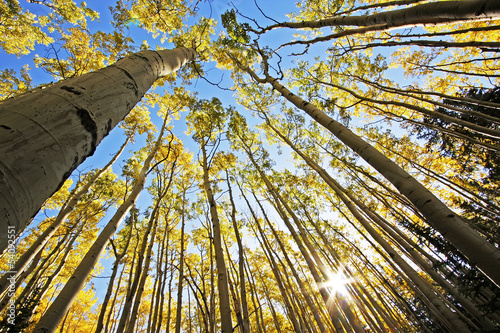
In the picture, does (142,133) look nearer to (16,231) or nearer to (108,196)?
(108,196)

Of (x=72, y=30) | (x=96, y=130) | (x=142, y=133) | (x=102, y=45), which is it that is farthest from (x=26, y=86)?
(x=96, y=130)

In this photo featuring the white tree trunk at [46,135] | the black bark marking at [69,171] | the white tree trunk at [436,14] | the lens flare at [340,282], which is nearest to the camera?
the white tree trunk at [46,135]

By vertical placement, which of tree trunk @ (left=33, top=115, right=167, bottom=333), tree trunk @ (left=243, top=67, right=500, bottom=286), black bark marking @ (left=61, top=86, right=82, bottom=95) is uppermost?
tree trunk @ (left=33, top=115, right=167, bottom=333)

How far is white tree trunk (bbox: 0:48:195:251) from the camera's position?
0.45 meters

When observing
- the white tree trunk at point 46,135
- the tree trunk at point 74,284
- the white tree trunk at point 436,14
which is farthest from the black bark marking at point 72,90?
the white tree trunk at point 436,14

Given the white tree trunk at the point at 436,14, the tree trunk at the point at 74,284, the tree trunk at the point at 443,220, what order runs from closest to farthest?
the tree trunk at the point at 443,220 < the white tree trunk at the point at 436,14 < the tree trunk at the point at 74,284

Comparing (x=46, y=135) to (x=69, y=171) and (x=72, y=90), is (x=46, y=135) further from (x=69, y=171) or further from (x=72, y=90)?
(x=72, y=90)

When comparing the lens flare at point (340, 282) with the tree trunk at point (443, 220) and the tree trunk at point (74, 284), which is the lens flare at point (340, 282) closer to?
the tree trunk at point (443, 220)

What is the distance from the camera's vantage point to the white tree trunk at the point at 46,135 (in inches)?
17.8

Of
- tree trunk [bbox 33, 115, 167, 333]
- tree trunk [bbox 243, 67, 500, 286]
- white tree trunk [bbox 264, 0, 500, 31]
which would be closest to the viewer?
tree trunk [bbox 243, 67, 500, 286]

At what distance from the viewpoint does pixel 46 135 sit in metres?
0.54

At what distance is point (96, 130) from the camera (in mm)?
718

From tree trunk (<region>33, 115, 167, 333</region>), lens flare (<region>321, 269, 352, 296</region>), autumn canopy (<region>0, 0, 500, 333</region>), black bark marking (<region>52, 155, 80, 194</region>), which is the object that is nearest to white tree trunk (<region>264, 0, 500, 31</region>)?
autumn canopy (<region>0, 0, 500, 333</region>)

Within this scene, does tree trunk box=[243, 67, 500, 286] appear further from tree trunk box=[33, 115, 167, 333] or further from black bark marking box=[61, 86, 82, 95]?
tree trunk box=[33, 115, 167, 333]
